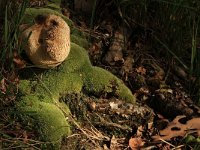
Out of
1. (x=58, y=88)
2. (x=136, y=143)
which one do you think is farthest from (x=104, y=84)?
(x=136, y=143)

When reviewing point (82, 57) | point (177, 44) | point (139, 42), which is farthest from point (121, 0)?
point (82, 57)

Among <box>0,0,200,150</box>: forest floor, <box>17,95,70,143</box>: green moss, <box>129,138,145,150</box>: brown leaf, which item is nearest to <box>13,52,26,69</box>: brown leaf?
<box>0,0,200,150</box>: forest floor

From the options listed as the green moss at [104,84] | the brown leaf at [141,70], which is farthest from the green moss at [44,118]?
the brown leaf at [141,70]

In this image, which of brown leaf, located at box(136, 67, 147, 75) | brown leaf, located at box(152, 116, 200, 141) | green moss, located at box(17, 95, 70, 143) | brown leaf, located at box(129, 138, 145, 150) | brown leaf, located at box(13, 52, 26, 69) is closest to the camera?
green moss, located at box(17, 95, 70, 143)

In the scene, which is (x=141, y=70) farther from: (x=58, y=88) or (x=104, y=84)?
(x=58, y=88)

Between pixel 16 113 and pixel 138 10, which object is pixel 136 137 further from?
pixel 138 10

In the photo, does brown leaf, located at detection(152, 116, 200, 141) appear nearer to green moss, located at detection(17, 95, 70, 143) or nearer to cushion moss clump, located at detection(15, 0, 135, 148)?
cushion moss clump, located at detection(15, 0, 135, 148)

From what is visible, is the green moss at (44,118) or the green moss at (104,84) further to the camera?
the green moss at (104,84)

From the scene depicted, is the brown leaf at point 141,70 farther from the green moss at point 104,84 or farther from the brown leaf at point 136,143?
the brown leaf at point 136,143

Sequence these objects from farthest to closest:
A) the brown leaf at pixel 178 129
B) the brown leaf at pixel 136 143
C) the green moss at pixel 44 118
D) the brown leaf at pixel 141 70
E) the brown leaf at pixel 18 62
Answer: the brown leaf at pixel 141 70 → the brown leaf at pixel 178 129 → the brown leaf at pixel 136 143 → the brown leaf at pixel 18 62 → the green moss at pixel 44 118
